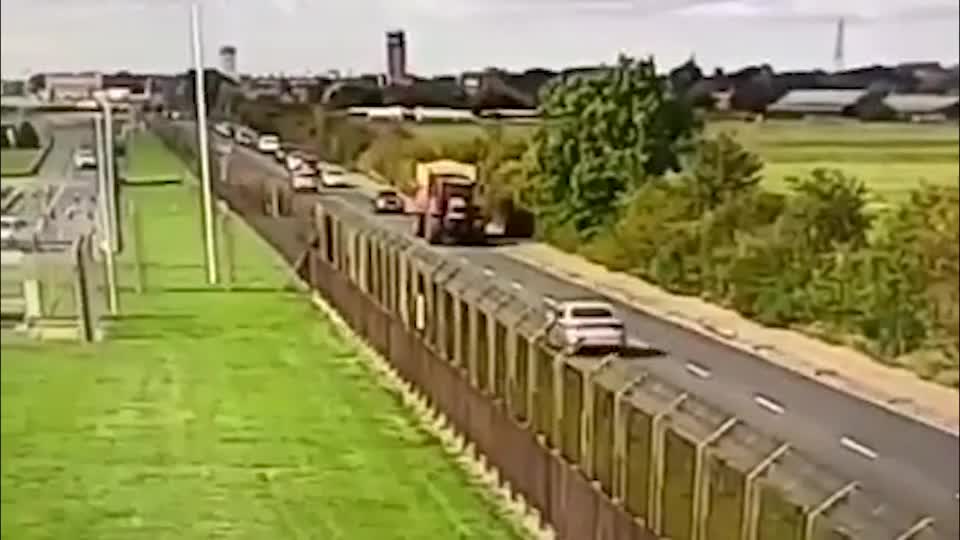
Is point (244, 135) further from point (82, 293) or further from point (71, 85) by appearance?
point (82, 293)

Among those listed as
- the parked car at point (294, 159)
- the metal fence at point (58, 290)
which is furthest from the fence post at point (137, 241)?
the parked car at point (294, 159)

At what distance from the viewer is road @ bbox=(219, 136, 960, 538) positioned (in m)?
1.98

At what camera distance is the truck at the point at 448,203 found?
293cm

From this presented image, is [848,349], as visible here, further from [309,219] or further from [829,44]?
[309,219]

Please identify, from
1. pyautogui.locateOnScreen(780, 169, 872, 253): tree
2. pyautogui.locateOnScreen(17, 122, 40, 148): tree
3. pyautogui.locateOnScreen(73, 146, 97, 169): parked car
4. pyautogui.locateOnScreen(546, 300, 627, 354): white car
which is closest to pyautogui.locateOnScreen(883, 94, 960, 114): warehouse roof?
pyautogui.locateOnScreen(780, 169, 872, 253): tree

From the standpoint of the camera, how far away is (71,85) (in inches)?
68.1

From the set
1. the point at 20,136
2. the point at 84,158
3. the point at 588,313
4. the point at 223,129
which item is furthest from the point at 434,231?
the point at 20,136

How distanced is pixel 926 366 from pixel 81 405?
3.30 feet

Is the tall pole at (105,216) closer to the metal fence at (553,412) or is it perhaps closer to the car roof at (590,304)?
the metal fence at (553,412)

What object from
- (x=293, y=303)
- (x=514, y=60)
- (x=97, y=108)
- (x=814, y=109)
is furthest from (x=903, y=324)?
(x=293, y=303)

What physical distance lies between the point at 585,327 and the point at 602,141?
38 cm

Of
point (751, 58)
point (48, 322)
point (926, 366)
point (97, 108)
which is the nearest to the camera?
point (48, 322)

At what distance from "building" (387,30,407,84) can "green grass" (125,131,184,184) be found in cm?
37

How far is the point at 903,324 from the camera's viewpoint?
205cm
